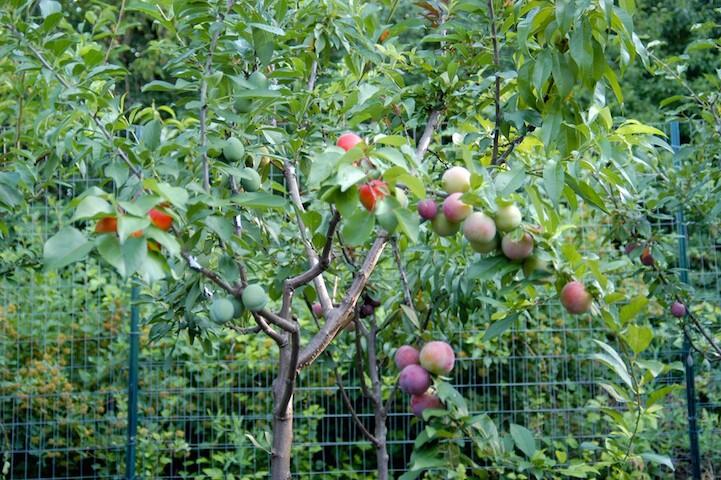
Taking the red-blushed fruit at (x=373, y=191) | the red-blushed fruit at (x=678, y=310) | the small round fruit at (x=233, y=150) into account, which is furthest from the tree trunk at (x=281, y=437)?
the red-blushed fruit at (x=678, y=310)

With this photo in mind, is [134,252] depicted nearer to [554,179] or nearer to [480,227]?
[480,227]

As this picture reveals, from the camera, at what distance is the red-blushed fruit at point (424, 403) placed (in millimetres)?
1460

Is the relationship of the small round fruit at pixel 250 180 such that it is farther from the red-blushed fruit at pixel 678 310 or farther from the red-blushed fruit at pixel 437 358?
the red-blushed fruit at pixel 678 310

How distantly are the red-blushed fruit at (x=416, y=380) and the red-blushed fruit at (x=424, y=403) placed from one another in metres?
0.01

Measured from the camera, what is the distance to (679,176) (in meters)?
3.22

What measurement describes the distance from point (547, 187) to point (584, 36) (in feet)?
0.98

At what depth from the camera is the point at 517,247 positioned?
1327mm

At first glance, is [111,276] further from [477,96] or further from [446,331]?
[477,96]

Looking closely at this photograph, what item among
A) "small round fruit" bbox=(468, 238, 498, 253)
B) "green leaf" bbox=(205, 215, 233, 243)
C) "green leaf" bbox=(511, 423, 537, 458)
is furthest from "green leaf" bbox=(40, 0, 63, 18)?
"green leaf" bbox=(511, 423, 537, 458)

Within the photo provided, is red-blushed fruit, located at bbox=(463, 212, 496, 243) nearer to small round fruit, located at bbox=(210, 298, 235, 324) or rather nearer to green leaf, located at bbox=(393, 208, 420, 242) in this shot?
green leaf, located at bbox=(393, 208, 420, 242)

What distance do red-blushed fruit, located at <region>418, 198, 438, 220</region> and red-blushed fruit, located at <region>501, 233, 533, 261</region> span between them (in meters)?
0.13

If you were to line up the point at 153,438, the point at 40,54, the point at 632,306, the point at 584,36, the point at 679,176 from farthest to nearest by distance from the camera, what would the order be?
the point at 153,438 → the point at 679,176 → the point at 40,54 → the point at 584,36 → the point at 632,306

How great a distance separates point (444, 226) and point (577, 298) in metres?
0.26

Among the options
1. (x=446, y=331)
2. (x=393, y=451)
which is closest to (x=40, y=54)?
(x=446, y=331)
